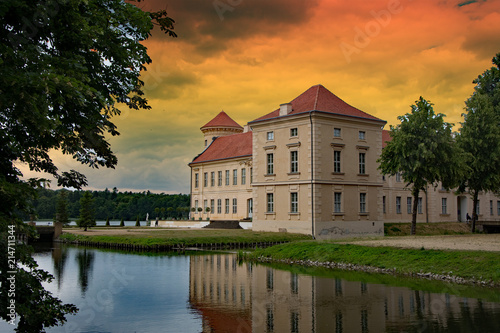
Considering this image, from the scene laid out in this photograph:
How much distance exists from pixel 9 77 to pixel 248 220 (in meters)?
47.4

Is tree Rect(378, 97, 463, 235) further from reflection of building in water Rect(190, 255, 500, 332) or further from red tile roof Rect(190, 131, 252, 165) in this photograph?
red tile roof Rect(190, 131, 252, 165)

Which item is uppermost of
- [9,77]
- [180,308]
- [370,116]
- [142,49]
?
[370,116]

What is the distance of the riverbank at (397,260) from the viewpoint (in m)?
18.5

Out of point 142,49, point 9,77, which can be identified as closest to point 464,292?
point 142,49

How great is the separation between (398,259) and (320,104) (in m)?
21.9

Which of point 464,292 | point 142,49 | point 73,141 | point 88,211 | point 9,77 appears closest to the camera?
point 9,77

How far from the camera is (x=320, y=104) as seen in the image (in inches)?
1645

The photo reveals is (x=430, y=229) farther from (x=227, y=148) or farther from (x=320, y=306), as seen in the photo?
(x=320, y=306)

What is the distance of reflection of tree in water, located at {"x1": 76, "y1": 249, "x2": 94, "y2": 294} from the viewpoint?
61.8 ft

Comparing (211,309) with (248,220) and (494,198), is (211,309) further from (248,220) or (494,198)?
(494,198)

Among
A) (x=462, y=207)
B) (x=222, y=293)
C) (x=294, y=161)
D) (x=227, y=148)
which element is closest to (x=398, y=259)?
(x=222, y=293)

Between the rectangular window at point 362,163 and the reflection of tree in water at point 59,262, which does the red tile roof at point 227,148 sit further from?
the reflection of tree in water at point 59,262

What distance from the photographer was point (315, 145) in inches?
1588

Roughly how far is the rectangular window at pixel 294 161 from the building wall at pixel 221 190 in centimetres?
1508
